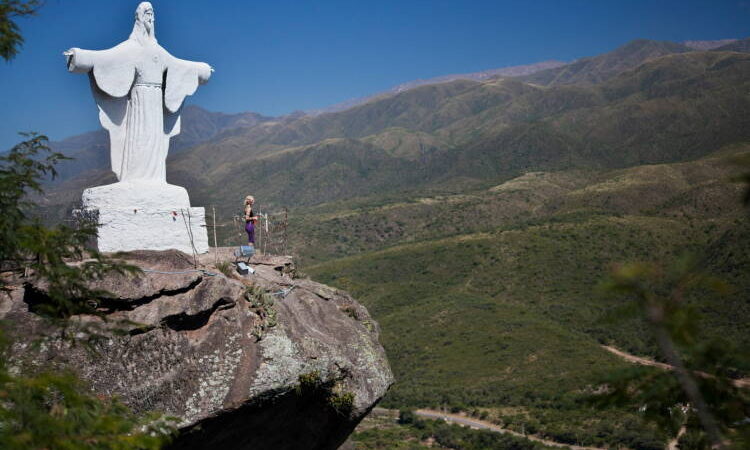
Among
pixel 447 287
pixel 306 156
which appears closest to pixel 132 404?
pixel 447 287

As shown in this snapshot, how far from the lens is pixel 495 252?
6681 cm

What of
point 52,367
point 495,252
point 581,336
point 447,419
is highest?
point 52,367

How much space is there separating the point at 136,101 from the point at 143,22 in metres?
1.55

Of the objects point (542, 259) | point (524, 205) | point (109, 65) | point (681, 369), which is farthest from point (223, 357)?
point (524, 205)

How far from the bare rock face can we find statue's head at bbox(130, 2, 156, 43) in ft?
14.8

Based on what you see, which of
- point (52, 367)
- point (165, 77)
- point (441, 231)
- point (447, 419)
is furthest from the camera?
point (441, 231)

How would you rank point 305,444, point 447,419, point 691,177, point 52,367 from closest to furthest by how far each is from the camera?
point 52,367 < point 305,444 < point 447,419 < point 691,177

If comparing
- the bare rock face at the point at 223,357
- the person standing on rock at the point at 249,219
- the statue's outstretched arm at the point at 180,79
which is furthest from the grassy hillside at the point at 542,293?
the bare rock face at the point at 223,357

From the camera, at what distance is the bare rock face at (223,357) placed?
9773 mm

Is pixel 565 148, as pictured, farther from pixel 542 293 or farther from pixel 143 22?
pixel 143 22

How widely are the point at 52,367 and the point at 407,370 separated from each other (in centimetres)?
4371

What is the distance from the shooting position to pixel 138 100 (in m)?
13.4

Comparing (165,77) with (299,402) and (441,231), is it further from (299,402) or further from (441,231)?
(441,231)

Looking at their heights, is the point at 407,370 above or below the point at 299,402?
below
